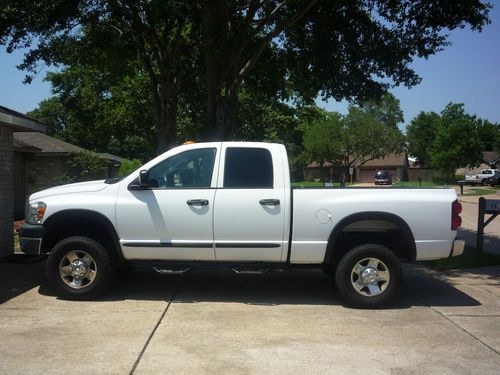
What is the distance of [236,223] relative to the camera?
22.7 feet

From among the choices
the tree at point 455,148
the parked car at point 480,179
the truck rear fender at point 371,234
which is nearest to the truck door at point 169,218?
the truck rear fender at point 371,234

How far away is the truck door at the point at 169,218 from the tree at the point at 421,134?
84563mm

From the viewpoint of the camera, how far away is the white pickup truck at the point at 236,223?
691cm

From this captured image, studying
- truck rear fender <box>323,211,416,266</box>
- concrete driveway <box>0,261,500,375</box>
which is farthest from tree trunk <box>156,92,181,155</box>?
truck rear fender <box>323,211,416,266</box>

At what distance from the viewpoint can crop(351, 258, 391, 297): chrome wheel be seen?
22.8 feet

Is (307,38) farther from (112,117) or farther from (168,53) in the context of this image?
(112,117)

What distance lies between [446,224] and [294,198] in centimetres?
191

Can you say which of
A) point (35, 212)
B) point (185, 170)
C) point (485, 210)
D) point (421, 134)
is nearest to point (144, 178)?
point (185, 170)

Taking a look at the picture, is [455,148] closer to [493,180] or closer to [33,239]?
[493,180]

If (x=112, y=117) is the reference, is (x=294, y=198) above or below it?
below

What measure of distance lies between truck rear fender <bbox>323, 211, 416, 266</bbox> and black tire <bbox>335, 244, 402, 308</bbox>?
0.24 metres

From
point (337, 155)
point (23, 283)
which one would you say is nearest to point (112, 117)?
point (23, 283)

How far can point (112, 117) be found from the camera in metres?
29.2

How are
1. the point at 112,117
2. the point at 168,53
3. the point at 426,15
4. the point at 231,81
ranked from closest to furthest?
the point at 426,15, the point at 231,81, the point at 168,53, the point at 112,117
